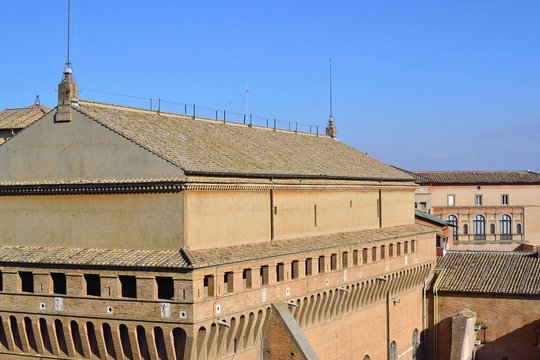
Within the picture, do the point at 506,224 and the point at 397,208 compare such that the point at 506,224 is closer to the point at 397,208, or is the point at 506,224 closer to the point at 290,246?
the point at 397,208

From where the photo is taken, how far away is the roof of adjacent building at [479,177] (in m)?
80.3

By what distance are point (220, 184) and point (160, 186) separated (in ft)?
8.18

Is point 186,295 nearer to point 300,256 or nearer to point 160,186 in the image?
point 160,186

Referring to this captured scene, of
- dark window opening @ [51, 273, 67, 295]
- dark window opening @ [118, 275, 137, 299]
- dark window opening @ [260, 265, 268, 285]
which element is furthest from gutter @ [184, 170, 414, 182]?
dark window opening @ [51, 273, 67, 295]

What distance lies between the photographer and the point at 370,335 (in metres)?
40.3

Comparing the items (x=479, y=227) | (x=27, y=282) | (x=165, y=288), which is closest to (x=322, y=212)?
(x=165, y=288)

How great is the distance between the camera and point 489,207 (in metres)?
80.4

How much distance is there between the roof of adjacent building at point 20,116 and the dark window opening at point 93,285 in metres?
12.4

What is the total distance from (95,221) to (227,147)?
23.3 feet

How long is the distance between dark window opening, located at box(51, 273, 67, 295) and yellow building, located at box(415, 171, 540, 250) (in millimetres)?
55881

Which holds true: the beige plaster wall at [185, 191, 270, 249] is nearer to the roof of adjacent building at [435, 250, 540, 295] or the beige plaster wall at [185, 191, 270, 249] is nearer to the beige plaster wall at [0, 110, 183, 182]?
the beige plaster wall at [0, 110, 183, 182]

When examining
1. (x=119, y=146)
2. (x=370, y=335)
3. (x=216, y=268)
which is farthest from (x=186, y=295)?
(x=370, y=335)

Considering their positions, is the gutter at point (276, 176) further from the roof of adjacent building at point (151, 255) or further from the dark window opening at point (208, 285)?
the dark window opening at point (208, 285)

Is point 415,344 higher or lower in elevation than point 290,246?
lower
